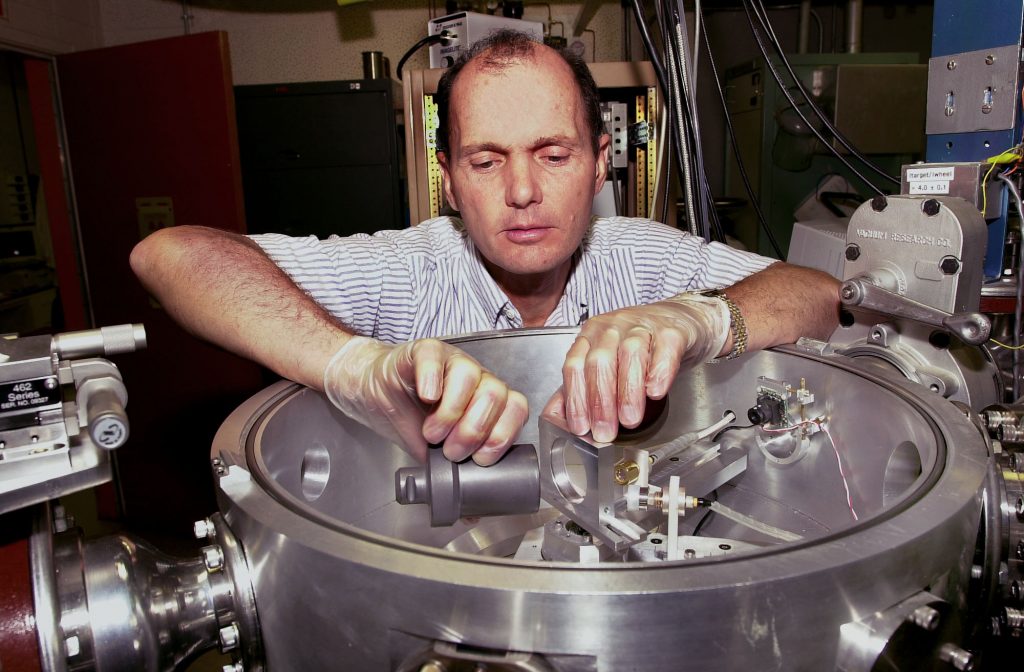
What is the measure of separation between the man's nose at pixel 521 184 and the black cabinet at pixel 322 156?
1190 mm

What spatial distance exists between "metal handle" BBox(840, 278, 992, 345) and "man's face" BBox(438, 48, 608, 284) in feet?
1.50

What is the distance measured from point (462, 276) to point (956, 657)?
992mm

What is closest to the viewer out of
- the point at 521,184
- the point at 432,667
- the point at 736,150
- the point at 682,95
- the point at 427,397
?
the point at 432,667

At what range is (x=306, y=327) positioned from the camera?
2.82 ft

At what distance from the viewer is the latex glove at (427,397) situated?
1.88ft

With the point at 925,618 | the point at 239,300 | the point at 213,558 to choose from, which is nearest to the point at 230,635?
the point at 213,558

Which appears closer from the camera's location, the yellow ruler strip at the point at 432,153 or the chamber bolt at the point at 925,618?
the chamber bolt at the point at 925,618

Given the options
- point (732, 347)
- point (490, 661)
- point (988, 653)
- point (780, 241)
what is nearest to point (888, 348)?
point (732, 347)

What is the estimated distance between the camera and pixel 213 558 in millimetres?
489

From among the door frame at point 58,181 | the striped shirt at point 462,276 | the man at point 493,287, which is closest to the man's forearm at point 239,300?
the man at point 493,287

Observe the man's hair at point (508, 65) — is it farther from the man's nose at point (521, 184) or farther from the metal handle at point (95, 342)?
the metal handle at point (95, 342)

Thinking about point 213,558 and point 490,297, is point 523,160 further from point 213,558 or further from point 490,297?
point 213,558

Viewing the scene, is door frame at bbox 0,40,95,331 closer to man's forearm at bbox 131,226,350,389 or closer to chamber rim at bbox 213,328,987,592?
man's forearm at bbox 131,226,350,389

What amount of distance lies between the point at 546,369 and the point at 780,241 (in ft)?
7.08
